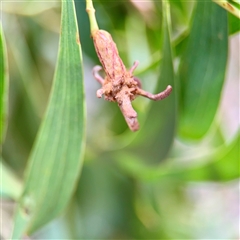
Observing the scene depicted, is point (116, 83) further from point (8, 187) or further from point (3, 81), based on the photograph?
point (8, 187)

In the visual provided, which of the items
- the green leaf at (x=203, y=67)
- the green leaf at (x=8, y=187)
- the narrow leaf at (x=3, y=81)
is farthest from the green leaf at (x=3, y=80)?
the green leaf at (x=203, y=67)

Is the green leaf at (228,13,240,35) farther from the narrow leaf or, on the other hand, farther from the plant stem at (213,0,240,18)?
the narrow leaf

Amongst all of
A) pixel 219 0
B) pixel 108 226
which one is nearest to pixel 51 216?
pixel 108 226

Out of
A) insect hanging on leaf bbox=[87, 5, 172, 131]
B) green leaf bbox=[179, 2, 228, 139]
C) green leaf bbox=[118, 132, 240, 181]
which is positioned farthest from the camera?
green leaf bbox=[118, 132, 240, 181]

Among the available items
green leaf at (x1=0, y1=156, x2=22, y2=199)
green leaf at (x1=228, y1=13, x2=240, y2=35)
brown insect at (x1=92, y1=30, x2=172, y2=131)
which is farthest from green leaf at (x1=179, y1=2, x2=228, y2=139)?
green leaf at (x1=0, y1=156, x2=22, y2=199)

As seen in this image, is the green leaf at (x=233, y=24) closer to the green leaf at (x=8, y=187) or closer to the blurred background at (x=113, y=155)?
the blurred background at (x=113, y=155)

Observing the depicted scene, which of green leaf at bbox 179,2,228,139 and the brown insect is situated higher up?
green leaf at bbox 179,2,228,139
